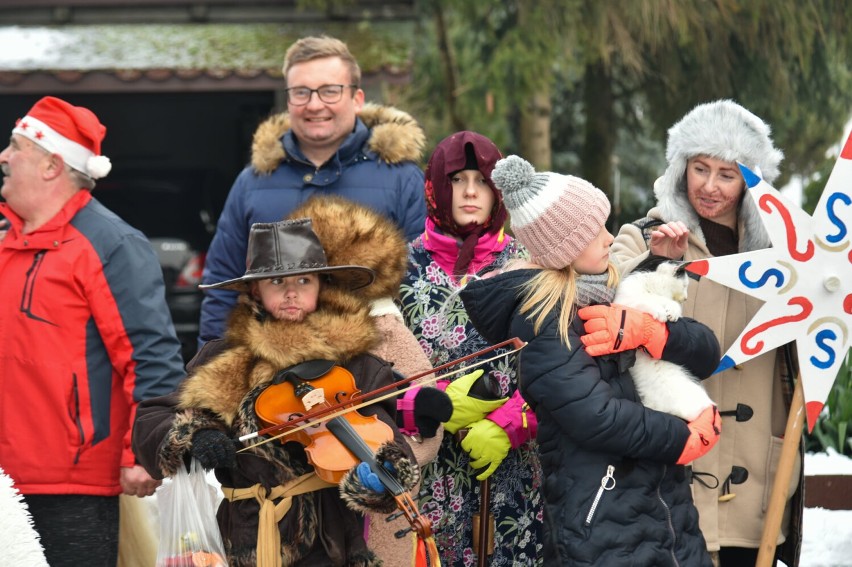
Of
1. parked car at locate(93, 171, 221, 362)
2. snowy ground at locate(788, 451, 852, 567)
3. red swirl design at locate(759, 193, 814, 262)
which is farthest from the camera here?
parked car at locate(93, 171, 221, 362)

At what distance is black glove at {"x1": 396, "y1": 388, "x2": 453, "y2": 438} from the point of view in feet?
11.8

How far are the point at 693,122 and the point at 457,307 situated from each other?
3.28 ft

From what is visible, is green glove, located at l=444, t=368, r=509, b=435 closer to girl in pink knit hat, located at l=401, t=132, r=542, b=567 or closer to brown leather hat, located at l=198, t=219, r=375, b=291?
girl in pink knit hat, located at l=401, t=132, r=542, b=567

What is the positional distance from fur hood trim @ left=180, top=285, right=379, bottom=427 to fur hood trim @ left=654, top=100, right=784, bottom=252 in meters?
1.15

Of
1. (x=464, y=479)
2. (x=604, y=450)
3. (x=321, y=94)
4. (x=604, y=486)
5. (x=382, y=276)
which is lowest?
(x=464, y=479)

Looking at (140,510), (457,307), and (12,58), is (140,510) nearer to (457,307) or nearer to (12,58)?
(457,307)

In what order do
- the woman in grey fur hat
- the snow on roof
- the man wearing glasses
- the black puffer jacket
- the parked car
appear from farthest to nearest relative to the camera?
the parked car < the snow on roof < the man wearing glasses < the woman in grey fur hat < the black puffer jacket

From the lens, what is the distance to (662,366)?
3.53 meters

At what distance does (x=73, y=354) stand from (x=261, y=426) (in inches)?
34.7

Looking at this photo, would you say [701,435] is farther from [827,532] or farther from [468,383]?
[827,532]

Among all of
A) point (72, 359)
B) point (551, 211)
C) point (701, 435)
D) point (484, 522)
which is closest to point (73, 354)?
point (72, 359)

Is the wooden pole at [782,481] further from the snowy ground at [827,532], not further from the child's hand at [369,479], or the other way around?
the snowy ground at [827,532]

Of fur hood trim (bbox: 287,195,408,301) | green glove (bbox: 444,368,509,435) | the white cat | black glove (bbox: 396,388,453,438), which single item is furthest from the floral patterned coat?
the white cat

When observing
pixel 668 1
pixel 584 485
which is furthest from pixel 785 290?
pixel 668 1
